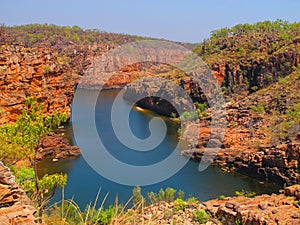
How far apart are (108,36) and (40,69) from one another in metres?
72.5

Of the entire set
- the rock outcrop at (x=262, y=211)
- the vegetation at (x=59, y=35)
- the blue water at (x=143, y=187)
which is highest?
the vegetation at (x=59, y=35)

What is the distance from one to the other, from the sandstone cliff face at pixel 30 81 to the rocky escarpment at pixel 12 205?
26.9 metres

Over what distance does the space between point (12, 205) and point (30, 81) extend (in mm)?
35966

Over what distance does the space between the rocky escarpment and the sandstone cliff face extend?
26913 mm

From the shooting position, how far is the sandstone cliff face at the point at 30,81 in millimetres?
35875

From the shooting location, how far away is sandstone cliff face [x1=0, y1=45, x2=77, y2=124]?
118 ft

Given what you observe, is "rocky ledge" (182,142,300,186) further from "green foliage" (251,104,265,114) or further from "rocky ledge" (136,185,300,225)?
"green foliage" (251,104,265,114)

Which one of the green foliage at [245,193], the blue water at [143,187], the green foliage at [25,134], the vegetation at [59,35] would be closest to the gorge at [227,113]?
the blue water at [143,187]

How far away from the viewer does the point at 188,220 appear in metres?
18.0

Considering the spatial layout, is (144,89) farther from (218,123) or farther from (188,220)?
(188,220)

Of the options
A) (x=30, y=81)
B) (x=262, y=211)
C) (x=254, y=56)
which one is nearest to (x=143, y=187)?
(x=262, y=211)

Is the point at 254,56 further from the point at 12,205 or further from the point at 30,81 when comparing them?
the point at 12,205

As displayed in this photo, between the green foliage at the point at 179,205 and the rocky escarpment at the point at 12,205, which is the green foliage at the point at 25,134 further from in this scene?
the green foliage at the point at 179,205

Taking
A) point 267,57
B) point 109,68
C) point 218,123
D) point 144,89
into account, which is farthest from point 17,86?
point 109,68
